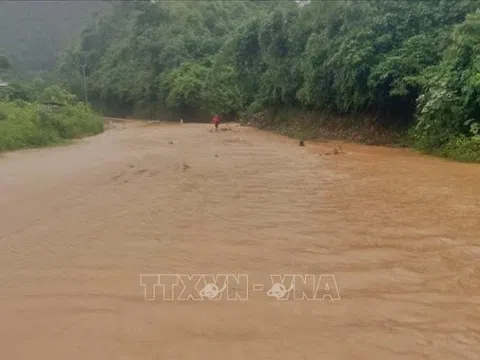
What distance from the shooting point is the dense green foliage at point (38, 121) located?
58.1 ft

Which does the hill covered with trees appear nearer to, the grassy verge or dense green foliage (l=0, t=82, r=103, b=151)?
dense green foliage (l=0, t=82, r=103, b=151)

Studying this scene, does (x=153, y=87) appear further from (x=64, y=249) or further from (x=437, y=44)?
(x=64, y=249)

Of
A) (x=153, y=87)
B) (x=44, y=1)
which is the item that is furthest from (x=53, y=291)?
(x=44, y=1)

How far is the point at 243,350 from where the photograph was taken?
10.4 feet

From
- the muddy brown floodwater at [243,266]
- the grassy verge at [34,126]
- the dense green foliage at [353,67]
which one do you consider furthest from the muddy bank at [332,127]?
the grassy verge at [34,126]

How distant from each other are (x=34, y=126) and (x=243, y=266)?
16.6 m

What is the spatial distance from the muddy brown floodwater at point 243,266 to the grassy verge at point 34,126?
28.4 ft

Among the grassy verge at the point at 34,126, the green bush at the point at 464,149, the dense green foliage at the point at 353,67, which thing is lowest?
the grassy verge at the point at 34,126

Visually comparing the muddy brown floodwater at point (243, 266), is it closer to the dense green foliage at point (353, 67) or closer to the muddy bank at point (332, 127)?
the dense green foliage at point (353, 67)

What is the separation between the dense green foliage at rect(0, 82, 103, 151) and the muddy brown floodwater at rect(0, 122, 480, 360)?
8.88 m

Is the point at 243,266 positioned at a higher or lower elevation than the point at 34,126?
higher

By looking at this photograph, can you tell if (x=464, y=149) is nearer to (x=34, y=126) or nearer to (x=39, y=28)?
(x=34, y=126)

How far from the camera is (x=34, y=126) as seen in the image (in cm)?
1914

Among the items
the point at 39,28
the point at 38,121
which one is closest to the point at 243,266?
the point at 38,121
